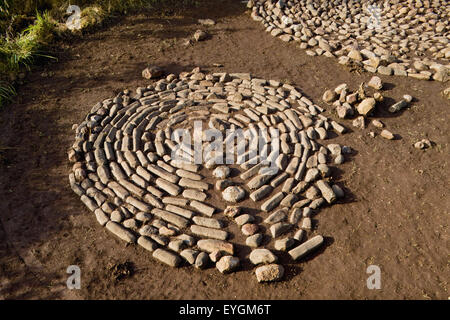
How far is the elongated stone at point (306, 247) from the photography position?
14.6 feet

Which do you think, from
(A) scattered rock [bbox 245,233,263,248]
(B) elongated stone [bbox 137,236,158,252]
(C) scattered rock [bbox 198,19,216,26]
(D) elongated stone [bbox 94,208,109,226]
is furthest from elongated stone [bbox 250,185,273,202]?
(C) scattered rock [bbox 198,19,216,26]

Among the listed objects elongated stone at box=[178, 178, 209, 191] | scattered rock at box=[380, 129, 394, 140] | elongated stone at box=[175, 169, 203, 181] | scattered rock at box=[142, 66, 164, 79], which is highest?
scattered rock at box=[142, 66, 164, 79]

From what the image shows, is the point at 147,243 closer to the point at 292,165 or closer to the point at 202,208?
the point at 202,208

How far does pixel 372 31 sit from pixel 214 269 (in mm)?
6570

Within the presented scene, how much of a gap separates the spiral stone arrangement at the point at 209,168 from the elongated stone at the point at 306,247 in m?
0.01

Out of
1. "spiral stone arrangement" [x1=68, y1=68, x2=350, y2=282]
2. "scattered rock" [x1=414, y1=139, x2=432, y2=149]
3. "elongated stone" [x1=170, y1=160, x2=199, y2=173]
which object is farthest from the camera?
"scattered rock" [x1=414, y1=139, x2=432, y2=149]

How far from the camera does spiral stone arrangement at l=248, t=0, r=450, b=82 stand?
7.41 meters

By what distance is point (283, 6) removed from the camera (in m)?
9.19

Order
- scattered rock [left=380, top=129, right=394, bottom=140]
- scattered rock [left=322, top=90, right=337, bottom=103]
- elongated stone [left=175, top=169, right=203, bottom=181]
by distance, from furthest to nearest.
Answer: scattered rock [left=322, top=90, right=337, bottom=103] → scattered rock [left=380, top=129, right=394, bottom=140] → elongated stone [left=175, top=169, right=203, bottom=181]

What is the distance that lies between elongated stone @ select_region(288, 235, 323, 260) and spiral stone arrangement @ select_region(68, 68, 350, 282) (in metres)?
0.01

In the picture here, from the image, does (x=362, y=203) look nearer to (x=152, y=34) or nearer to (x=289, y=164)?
(x=289, y=164)

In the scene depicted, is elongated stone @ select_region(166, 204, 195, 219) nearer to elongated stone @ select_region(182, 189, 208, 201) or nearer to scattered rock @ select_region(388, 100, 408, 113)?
elongated stone @ select_region(182, 189, 208, 201)

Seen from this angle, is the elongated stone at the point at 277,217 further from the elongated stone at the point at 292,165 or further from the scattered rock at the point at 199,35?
the scattered rock at the point at 199,35

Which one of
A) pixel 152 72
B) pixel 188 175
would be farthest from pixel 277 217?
pixel 152 72
